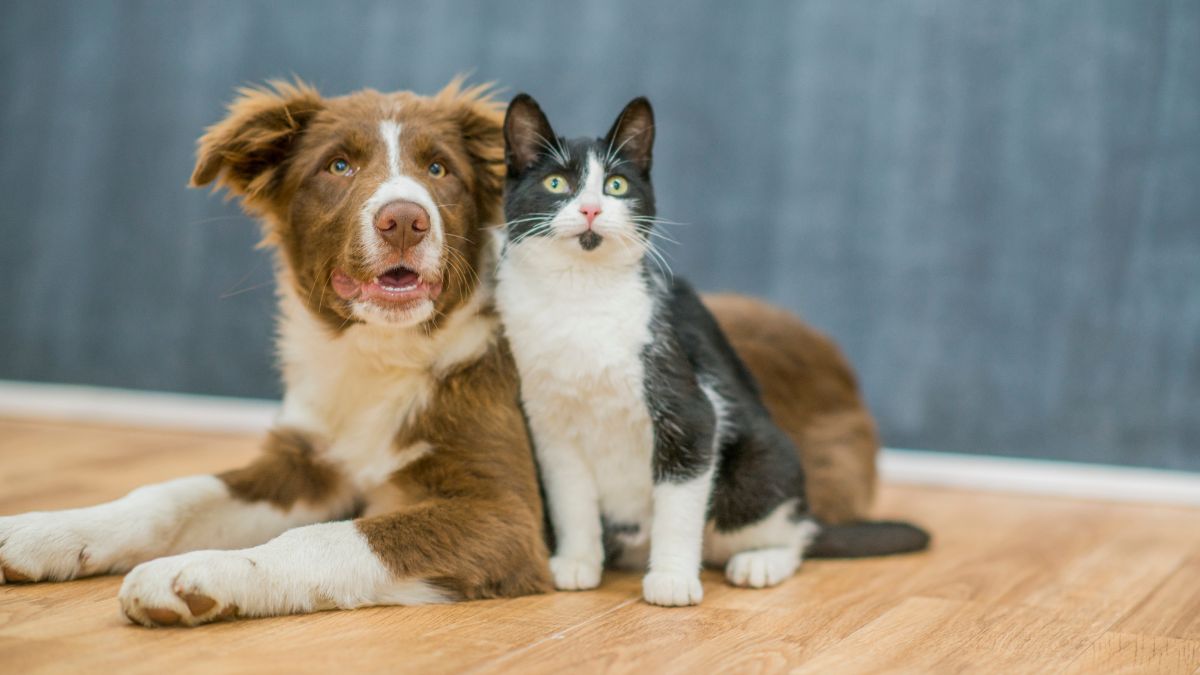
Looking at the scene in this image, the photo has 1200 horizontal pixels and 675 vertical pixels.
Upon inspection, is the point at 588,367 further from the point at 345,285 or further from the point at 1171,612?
the point at 1171,612

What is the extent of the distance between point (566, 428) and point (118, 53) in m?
2.83

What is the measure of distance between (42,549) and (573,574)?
885 mm

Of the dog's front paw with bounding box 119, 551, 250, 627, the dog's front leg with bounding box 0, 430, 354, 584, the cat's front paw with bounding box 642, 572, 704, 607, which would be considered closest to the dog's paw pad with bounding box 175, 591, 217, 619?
the dog's front paw with bounding box 119, 551, 250, 627

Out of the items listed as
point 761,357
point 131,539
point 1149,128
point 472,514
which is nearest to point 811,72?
point 1149,128

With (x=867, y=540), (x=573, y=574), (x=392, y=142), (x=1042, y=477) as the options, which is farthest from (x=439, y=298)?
(x=1042, y=477)

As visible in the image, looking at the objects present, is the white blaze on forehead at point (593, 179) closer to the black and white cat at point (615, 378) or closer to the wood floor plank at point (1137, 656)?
the black and white cat at point (615, 378)

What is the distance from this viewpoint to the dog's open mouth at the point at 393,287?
6.95 ft

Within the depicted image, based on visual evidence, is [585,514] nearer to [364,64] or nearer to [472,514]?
[472,514]

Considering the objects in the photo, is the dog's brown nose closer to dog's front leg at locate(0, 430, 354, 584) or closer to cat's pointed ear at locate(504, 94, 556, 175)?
cat's pointed ear at locate(504, 94, 556, 175)

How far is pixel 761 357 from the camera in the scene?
286 cm

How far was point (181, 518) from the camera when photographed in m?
2.19

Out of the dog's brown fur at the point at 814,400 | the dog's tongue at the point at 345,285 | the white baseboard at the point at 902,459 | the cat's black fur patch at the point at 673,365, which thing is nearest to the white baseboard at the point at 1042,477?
the white baseboard at the point at 902,459

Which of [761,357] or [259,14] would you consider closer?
[761,357]

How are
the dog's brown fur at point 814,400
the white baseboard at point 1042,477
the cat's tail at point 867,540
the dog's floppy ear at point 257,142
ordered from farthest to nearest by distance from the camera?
the white baseboard at point 1042,477
the dog's brown fur at point 814,400
the cat's tail at point 867,540
the dog's floppy ear at point 257,142
